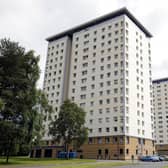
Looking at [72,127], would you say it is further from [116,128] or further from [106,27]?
[106,27]

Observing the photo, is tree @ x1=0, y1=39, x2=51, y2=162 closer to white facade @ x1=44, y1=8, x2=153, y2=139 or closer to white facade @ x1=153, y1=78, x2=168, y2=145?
white facade @ x1=44, y1=8, x2=153, y2=139

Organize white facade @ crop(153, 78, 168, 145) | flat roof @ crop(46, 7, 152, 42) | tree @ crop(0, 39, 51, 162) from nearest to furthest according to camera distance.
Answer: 1. tree @ crop(0, 39, 51, 162)
2. flat roof @ crop(46, 7, 152, 42)
3. white facade @ crop(153, 78, 168, 145)

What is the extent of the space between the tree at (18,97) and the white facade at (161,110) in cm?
10431

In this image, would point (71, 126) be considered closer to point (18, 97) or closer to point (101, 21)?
point (18, 97)

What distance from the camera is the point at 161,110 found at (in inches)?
5684

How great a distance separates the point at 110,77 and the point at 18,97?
43363mm

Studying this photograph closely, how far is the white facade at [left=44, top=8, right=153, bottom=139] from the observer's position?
7862 cm

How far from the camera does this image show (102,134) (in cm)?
7825

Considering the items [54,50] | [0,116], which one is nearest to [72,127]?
[0,116]

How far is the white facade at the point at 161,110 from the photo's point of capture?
138500 millimetres

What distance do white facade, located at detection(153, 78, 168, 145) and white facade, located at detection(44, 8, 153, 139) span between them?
5487 cm

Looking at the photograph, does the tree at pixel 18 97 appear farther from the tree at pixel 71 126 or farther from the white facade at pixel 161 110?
the white facade at pixel 161 110

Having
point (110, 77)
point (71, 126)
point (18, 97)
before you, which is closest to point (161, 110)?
point (110, 77)

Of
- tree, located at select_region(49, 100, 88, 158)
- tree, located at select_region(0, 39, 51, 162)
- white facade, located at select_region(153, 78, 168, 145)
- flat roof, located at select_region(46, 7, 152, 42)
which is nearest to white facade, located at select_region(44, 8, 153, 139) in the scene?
flat roof, located at select_region(46, 7, 152, 42)
